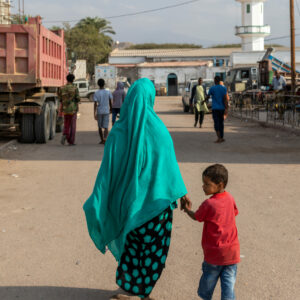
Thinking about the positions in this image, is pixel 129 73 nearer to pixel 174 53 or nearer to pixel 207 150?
pixel 174 53

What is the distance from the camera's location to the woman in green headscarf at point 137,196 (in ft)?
12.8

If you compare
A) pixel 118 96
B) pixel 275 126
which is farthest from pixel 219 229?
pixel 275 126

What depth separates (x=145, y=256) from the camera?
157 inches

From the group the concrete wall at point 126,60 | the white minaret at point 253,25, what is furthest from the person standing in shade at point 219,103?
the concrete wall at point 126,60

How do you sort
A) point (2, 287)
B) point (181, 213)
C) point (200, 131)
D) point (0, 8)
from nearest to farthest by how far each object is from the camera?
point (2, 287)
point (181, 213)
point (0, 8)
point (200, 131)

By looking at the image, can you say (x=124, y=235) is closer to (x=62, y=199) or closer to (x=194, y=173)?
(x=62, y=199)

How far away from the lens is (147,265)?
3.99m

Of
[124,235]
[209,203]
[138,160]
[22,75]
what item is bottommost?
[124,235]

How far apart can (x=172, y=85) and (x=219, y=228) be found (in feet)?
210

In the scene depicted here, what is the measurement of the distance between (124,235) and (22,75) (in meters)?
9.98

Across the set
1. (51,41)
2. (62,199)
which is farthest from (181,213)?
(51,41)

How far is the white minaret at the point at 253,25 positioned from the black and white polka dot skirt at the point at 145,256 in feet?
213

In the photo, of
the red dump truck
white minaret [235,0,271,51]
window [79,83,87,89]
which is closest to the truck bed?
the red dump truck

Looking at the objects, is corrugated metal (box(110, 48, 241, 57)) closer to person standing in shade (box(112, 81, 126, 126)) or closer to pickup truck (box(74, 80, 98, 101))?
pickup truck (box(74, 80, 98, 101))
